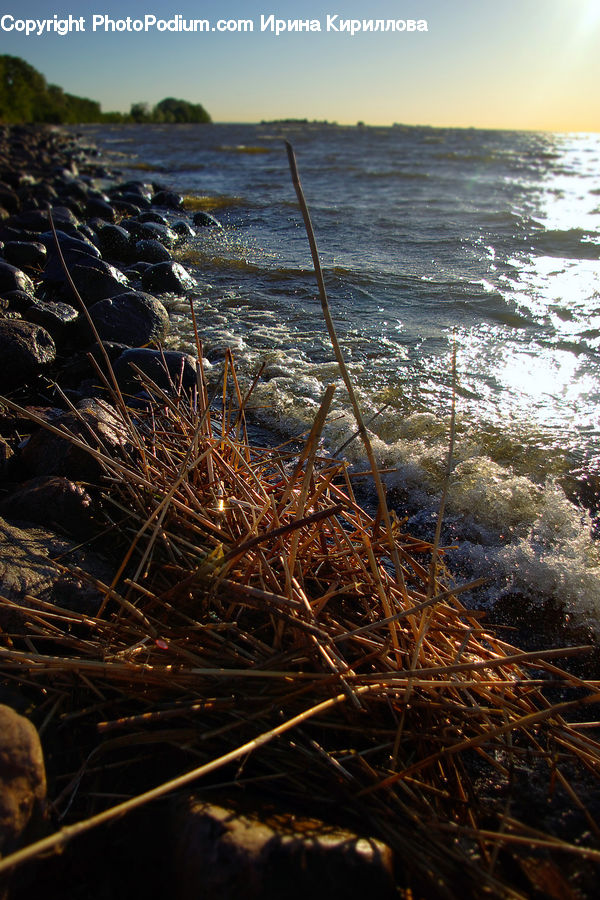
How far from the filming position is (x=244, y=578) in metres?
1.44

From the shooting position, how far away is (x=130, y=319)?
472cm

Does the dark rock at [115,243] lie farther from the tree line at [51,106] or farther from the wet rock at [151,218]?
the tree line at [51,106]

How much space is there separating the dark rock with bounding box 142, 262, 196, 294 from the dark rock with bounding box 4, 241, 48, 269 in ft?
3.74

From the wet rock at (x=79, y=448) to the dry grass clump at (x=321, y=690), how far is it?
52 cm

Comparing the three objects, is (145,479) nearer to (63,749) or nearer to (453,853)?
(63,749)

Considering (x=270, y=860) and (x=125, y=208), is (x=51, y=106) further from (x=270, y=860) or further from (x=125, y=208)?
(x=270, y=860)

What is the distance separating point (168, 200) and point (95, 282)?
27.2 feet

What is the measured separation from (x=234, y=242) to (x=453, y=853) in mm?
9256

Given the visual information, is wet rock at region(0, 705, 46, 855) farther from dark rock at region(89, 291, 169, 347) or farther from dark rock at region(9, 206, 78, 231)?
dark rock at region(9, 206, 78, 231)

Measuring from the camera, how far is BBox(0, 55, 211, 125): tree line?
145ft

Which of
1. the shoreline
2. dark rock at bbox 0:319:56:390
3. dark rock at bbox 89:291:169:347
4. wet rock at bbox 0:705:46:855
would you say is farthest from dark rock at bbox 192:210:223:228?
wet rock at bbox 0:705:46:855

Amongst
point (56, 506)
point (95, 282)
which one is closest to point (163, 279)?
point (95, 282)

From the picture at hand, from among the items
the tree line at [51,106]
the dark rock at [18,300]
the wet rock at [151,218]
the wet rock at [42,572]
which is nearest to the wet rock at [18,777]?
the wet rock at [42,572]

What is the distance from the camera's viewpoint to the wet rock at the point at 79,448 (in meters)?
2.13
